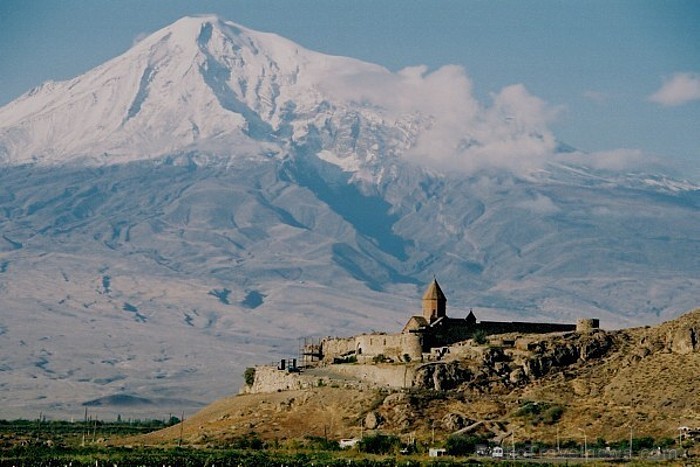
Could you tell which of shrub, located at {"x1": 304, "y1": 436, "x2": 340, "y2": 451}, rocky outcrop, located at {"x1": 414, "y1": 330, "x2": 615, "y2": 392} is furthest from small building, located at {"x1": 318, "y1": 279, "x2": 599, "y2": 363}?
shrub, located at {"x1": 304, "y1": 436, "x2": 340, "y2": 451}

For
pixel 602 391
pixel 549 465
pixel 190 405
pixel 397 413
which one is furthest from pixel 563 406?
pixel 190 405

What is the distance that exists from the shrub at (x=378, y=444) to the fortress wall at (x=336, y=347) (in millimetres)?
19710

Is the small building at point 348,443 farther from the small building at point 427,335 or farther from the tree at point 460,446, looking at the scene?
the small building at point 427,335

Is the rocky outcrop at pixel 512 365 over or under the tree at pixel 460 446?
over

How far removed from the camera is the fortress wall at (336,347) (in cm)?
9712

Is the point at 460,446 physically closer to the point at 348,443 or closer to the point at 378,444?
the point at 378,444

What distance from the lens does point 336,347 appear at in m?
98.9

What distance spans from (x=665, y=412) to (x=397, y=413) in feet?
45.6

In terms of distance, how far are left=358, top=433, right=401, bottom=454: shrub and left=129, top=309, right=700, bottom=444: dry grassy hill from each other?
2556mm

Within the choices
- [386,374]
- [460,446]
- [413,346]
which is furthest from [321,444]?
[413,346]

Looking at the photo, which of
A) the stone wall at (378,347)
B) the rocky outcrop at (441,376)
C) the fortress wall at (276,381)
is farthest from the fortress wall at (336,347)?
the rocky outcrop at (441,376)

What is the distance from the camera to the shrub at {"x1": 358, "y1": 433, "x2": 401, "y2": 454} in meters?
75.8

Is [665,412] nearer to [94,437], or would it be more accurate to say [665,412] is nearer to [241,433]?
[241,433]

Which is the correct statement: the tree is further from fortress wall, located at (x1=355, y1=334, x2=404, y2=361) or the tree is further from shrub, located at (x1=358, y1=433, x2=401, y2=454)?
fortress wall, located at (x1=355, y1=334, x2=404, y2=361)
